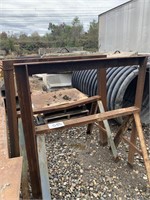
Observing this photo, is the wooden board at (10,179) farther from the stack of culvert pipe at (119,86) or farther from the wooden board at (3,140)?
the stack of culvert pipe at (119,86)

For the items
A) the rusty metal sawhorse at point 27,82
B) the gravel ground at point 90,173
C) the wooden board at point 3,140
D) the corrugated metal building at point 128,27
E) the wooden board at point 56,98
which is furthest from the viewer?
the corrugated metal building at point 128,27

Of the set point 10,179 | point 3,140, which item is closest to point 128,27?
point 3,140

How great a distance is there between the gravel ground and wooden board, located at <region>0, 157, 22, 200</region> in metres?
1.22

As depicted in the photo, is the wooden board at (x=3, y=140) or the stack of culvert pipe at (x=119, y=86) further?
the stack of culvert pipe at (x=119, y=86)

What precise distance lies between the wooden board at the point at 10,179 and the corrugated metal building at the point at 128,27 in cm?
928

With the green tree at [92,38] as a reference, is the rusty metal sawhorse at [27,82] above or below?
below

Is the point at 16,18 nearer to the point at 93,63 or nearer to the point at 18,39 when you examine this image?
the point at 18,39

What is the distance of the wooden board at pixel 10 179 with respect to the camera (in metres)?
0.73

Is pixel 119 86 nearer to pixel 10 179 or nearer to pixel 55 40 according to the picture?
pixel 10 179

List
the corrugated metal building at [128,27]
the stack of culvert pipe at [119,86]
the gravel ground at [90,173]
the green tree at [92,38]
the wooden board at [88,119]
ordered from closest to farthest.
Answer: the wooden board at [88,119] < the gravel ground at [90,173] < the stack of culvert pipe at [119,86] < the corrugated metal building at [128,27] < the green tree at [92,38]

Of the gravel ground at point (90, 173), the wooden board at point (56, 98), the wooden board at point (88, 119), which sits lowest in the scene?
the gravel ground at point (90, 173)

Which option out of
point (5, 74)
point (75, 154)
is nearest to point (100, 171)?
point (75, 154)

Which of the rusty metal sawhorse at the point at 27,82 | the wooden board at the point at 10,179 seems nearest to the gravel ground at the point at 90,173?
the rusty metal sawhorse at the point at 27,82

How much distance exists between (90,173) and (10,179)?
1600 millimetres
